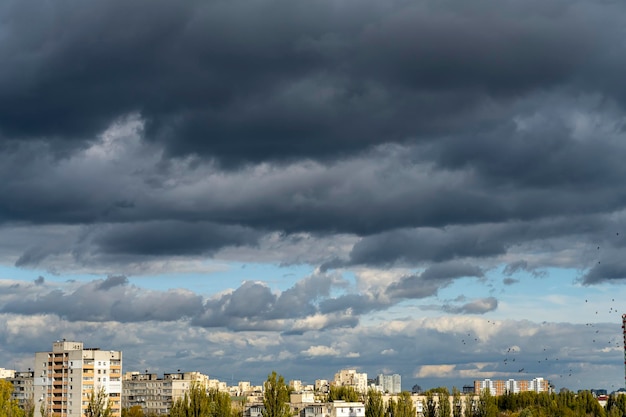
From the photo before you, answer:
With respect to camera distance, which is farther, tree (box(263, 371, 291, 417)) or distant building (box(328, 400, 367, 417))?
distant building (box(328, 400, 367, 417))

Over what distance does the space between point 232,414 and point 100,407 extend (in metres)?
34.9

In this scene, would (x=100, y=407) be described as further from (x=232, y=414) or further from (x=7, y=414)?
(x=232, y=414)

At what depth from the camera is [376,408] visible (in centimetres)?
19612

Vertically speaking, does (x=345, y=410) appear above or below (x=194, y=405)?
below

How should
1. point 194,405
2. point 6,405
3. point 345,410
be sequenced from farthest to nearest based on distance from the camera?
point 345,410 < point 194,405 < point 6,405

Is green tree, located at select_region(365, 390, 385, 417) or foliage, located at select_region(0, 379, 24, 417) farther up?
foliage, located at select_region(0, 379, 24, 417)

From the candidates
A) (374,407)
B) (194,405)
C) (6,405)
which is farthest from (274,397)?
(374,407)

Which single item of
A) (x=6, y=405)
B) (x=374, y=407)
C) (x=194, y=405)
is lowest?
(x=374, y=407)

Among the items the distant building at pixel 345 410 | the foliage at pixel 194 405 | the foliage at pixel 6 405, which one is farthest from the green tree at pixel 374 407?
the foliage at pixel 6 405

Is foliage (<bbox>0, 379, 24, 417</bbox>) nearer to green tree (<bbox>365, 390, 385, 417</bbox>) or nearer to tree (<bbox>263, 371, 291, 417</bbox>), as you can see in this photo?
tree (<bbox>263, 371, 291, 417</bbox>)

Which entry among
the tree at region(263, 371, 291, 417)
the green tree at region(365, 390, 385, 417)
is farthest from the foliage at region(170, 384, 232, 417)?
the green tree at region(365, 390, 385, 417)

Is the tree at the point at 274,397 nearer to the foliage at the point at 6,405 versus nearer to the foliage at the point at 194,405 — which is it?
the foliage at the point at 194,405

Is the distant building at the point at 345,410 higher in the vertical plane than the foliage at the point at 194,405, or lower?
lower

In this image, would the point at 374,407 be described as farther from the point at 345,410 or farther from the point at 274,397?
the point at 274,397
